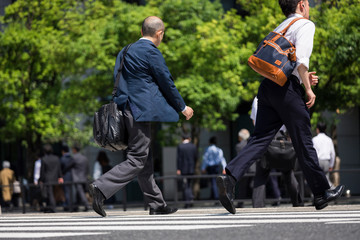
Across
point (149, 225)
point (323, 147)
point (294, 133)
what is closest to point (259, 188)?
point (294, 133)

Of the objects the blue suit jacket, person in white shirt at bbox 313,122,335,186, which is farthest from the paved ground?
person in white shirt at bbox 313,122,335,186

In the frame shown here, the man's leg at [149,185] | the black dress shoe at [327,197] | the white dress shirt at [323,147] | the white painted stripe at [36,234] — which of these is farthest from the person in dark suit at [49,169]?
the white painted stripe at [36,234]

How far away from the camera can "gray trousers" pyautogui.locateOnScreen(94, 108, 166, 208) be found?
690cm

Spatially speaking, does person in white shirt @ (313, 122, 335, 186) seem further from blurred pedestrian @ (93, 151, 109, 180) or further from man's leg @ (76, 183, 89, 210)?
blurred pedestrian @ (93, 151, 109, 180)

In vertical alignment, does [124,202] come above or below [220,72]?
below

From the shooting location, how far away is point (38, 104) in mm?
25359

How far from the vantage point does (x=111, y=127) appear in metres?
7.07

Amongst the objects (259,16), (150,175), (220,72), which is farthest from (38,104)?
(150,175)

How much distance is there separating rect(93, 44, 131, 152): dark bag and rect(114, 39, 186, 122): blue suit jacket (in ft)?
0.31

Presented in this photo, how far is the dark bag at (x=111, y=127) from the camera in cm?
707

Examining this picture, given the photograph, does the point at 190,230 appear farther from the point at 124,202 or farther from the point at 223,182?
the point at 124,202

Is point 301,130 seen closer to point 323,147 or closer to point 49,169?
point 323,147

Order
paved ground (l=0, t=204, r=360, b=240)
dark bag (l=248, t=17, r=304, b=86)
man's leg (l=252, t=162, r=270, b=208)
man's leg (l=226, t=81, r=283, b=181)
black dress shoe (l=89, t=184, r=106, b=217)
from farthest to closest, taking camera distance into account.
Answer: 1. man's leg (l=252, t=162, r=270, b=208)
2. black dress shoe (l=89, t=184, r=106, b=217)
3. man's leg (l=226, t=81, r=283, b=181)
4. dark bag (l=248, t=17, r=304, b=86)
5. paved ground (l=0, t=204, r=360, b=240)

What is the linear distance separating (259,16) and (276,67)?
47.9 ft
